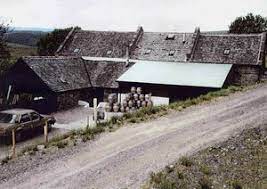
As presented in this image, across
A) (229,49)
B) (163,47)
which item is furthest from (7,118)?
(229,49)

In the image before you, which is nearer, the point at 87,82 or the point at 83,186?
the point at 83,186

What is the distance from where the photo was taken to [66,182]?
11.9 m

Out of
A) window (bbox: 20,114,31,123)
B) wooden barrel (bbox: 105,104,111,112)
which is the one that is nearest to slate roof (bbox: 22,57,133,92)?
wooden barrel (bbox: 105,104,111,112)

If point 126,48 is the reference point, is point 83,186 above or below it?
below

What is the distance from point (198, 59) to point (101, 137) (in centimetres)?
2437

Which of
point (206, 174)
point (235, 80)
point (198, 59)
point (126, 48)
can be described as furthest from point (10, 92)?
point (206, 174)

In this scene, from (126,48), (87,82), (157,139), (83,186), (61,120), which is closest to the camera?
(83,186)

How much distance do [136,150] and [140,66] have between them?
78.4 ft

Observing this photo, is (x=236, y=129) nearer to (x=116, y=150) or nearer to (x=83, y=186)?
(x=116, y=150)

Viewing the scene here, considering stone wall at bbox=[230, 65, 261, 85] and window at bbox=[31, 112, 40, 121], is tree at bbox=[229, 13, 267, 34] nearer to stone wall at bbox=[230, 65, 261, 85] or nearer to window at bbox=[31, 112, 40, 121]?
stone wall at bbox=[230, 65, 261, 85]

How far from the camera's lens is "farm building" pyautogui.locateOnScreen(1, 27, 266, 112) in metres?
32.3

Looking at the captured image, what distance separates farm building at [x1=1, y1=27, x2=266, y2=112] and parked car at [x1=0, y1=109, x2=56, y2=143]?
7.94 metres

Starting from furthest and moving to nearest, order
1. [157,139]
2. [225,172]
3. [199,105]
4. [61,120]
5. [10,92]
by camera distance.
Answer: [10,92]
[61,120]
[199,105]
[157,139]
[225,172]

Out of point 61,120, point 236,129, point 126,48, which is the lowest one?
point 61,120
